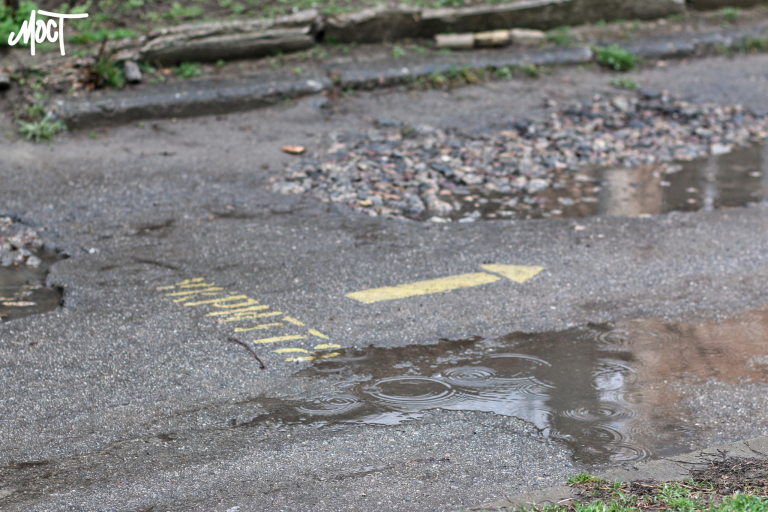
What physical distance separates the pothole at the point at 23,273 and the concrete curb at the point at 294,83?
7.89 feet

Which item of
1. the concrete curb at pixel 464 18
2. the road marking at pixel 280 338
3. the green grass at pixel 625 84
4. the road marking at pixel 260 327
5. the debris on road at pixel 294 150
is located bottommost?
the road marking at pixel 280 338

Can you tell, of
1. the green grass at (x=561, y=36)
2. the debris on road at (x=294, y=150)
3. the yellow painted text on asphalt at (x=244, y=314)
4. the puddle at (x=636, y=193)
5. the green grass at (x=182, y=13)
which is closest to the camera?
the yellow painted text on asphalt at (x=244, y=314)

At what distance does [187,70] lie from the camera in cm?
869

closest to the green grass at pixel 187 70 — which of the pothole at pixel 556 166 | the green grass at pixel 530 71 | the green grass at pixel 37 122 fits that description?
the green grass at pixel 37 122

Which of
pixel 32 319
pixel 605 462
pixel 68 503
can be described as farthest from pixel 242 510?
pixel 32 319

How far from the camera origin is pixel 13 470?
2941 mm

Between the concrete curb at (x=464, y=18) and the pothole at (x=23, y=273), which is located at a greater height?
the concrete curb at (x=464, y=18)

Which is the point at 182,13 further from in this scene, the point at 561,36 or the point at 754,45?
the point at 754,45

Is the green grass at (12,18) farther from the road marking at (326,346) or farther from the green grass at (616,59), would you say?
the green grass at (616,59)

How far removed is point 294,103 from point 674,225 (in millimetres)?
4815

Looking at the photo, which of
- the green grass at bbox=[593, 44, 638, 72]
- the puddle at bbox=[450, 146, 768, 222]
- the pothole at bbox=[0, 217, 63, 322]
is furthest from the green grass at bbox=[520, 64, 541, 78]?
the pothole at bbox=[0, 217, 63, 322]

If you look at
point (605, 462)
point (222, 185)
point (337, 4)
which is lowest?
point (605, 462)

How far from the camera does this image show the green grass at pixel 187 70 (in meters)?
8.66

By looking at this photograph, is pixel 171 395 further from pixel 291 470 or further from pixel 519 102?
pixel 519 102
